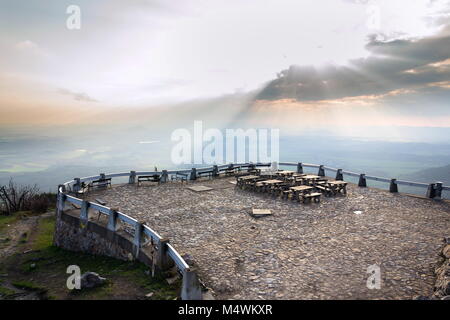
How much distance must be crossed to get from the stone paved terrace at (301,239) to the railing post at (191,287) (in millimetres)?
583

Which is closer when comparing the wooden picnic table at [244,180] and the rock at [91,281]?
the rock at [91,281]

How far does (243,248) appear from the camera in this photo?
879 cm

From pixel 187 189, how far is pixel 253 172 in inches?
249

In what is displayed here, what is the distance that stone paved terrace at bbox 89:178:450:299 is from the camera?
259 inches

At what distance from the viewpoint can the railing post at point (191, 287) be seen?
18.8ft

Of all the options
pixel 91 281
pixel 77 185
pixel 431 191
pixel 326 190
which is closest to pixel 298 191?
pixel 326 190

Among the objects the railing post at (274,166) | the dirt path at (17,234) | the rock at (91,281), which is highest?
the railing post at (274,166)

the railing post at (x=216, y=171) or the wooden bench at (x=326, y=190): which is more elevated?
the railing post at (x=216, y=171)

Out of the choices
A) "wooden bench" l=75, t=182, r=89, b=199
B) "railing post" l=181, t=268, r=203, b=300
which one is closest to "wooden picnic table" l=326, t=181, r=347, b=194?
"railing post" l=181, t=268, r=203, b=300

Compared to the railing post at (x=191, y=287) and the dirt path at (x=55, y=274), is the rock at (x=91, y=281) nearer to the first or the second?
the dirt path at (x=55, y=274)
